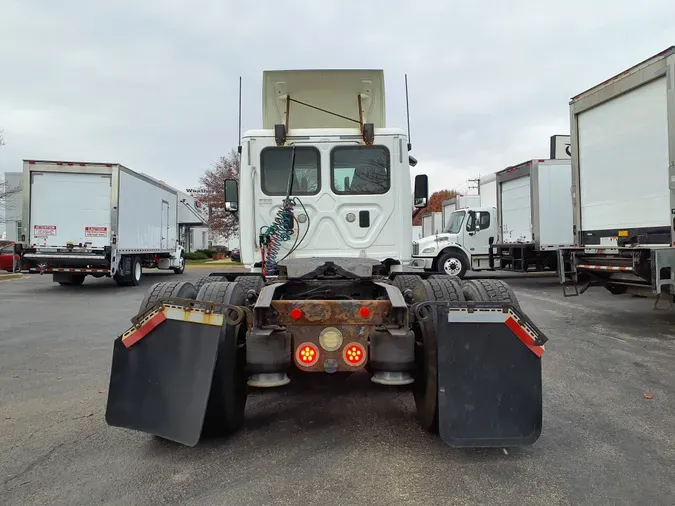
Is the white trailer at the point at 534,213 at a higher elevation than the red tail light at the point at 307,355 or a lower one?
higher

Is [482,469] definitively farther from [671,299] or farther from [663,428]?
[671,299]

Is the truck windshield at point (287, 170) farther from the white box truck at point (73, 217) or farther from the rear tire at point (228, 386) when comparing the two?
the white box truck at point (73, 217)

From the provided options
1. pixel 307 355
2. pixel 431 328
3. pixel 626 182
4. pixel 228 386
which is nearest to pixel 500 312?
pixel 431 328

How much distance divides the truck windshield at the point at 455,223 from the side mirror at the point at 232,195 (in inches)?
504

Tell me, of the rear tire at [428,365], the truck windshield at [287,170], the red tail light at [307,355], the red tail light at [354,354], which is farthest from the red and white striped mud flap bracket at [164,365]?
the truck windshield at [287,170]

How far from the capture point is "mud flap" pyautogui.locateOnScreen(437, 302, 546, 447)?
9.76 feet

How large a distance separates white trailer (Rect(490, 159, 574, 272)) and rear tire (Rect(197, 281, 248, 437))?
482 inches

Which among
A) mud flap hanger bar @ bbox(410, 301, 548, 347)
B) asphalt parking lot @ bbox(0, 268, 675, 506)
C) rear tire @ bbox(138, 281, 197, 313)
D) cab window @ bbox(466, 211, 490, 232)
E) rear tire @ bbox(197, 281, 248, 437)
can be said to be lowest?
asphalt parking lot @ bbox(0, 268, 675, 506)

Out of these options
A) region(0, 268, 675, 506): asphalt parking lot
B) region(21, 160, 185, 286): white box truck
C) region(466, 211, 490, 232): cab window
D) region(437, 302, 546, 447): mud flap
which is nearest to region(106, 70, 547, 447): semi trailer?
region(437, 302, 546, 447): mud flap

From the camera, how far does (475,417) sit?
2959 mm

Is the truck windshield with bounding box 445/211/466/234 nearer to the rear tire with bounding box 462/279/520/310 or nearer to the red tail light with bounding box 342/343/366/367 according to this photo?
the rear tire with bounding box 462/279/520/310

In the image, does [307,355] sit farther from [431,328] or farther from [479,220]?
[479,220]

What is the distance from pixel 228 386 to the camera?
3.18 metres

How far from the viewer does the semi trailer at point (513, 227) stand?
45.7ft
